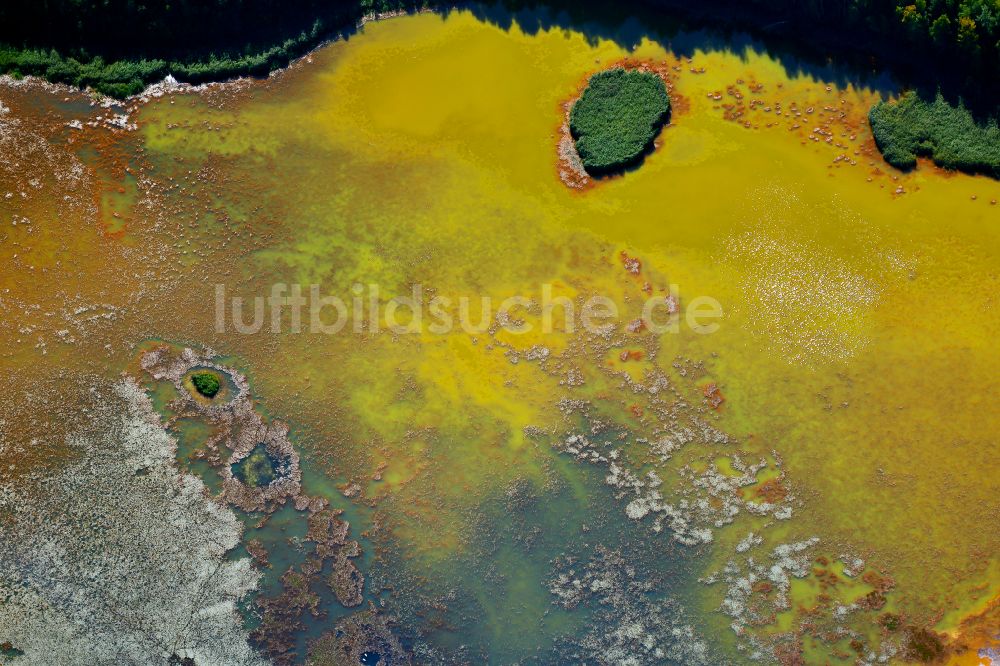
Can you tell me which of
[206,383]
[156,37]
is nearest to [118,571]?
[206,383]

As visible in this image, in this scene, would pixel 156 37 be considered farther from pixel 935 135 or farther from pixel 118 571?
pixel 935 135

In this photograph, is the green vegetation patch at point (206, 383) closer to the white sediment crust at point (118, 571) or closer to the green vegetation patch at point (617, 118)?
the white sediment crust at point (118, 571)

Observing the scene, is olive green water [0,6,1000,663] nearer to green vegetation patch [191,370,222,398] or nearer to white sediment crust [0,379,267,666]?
green vegetation patch [191,370,222,398]

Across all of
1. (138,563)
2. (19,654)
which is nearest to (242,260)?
(138,563)

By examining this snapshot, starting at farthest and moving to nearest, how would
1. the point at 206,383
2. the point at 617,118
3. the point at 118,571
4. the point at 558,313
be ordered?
1. the point at 617,118
2. the point at 558,313
3. the point at 206,383
4. the point at 118,571

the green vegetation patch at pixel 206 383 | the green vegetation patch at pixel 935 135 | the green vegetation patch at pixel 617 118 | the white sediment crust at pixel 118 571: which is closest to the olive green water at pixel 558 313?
the green vegetation patch at pixel 935 135

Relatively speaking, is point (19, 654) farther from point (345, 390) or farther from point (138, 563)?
point (345, 390)

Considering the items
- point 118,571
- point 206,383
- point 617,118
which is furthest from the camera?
point 617,118

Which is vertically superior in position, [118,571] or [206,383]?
[206,383]

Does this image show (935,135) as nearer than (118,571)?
No
